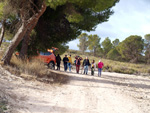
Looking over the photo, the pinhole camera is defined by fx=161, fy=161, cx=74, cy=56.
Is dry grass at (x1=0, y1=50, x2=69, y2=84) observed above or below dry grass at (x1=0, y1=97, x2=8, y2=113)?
above

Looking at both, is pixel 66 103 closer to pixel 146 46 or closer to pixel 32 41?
pixel 32 41

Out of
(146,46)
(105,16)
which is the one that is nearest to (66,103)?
(105,16)

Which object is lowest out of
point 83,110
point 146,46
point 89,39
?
point 83,110

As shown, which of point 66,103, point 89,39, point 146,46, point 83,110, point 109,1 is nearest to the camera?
point 83,110

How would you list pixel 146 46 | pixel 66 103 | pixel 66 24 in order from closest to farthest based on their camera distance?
1. pixel 66 103
2. pixel 66 24
3. pixel 146 46

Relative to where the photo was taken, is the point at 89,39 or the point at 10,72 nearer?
the point at 10,72

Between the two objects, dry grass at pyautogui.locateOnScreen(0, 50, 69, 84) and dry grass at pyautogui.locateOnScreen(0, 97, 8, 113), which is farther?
dry grass at pyautogui.locateOnScreen(0, 50, 69, 84)

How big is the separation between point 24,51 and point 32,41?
1.48m

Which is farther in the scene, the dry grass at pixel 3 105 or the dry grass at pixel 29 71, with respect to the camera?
the dry grass at pixel 29 71

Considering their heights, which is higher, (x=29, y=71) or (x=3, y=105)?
(x=29, y=71)

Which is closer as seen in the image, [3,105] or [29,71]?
[3,105]

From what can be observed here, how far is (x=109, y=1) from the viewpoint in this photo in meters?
8.80

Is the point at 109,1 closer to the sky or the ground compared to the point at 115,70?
closer to the sky

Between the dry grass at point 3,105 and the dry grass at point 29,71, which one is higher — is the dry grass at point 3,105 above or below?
Answer: below
